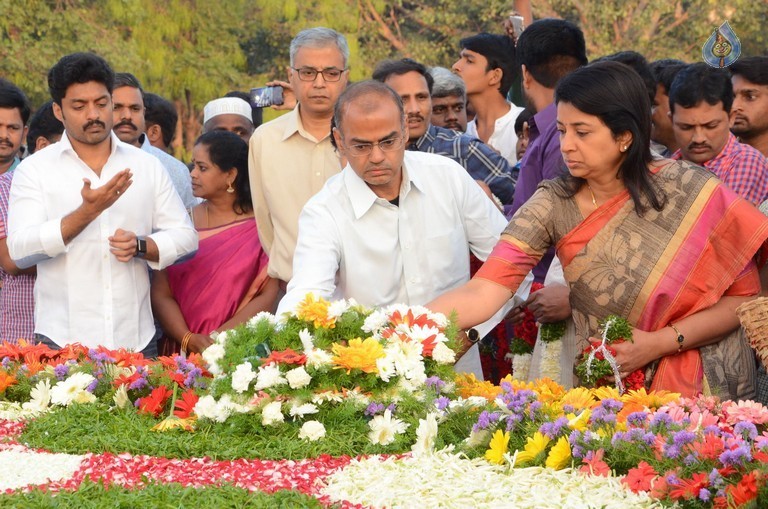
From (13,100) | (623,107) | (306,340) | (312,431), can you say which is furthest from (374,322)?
(13,100)

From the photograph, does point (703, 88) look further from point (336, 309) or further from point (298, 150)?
point (336, 309)

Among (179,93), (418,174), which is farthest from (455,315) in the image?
(179,93)

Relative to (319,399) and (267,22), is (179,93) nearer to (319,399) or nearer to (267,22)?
(267,22)

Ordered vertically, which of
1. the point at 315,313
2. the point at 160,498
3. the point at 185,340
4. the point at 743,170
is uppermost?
the point at 743,170

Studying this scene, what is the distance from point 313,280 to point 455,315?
651 mm

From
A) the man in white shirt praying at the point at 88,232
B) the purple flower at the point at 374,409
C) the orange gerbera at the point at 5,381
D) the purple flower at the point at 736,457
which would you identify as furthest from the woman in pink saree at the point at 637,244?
the man in white shirt praying at the point at 88,232

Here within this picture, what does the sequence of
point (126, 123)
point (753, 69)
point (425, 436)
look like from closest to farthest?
point (425, 436), point (753, 69), point (126, 123)

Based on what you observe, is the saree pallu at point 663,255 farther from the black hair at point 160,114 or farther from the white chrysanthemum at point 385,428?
the black hair at point 160,114

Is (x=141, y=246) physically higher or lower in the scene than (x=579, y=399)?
higher

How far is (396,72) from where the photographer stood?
6082 mm

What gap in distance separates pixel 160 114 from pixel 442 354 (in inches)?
177

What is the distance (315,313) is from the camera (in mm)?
3684

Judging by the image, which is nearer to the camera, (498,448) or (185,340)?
(498,448)

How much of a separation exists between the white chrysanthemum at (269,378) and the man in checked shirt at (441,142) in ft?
7.52
